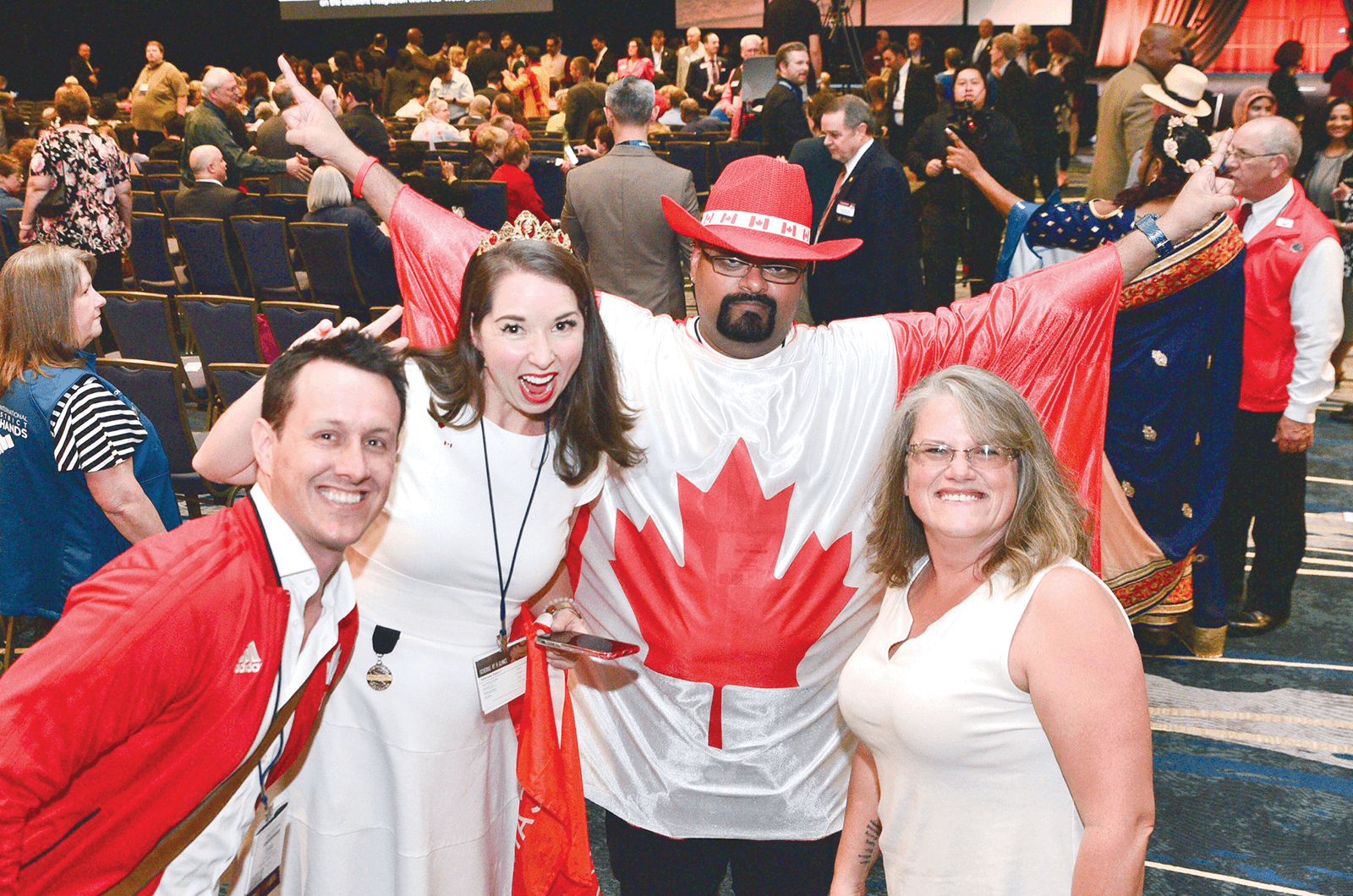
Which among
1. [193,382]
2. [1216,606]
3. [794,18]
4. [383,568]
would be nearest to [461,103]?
[794,18]

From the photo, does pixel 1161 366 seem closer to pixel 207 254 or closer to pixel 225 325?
pixel 225 325

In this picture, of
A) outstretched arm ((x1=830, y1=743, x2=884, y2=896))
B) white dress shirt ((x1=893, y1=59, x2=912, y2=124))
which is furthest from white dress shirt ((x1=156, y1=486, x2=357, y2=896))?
white dress shirt ((x1=893, y1=59, x2=912, y2=124))

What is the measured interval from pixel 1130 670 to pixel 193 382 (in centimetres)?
485

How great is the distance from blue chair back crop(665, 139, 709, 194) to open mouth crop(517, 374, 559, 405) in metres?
7.13

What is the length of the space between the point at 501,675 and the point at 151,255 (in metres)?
5.59

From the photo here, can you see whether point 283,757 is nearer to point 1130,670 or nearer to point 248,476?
point 248,476

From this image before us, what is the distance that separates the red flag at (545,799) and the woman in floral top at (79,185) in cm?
532

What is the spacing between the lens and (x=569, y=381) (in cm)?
180

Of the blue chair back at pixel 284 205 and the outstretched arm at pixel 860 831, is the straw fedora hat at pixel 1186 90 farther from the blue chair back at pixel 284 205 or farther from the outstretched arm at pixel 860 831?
the blue chair back at pixel 284 205

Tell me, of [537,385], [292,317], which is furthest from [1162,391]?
[292,317]

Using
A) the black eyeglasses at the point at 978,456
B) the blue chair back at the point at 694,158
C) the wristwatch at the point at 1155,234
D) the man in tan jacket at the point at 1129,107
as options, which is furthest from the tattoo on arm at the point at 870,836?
the blue chair back at the point at 694,158

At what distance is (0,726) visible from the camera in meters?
1.04

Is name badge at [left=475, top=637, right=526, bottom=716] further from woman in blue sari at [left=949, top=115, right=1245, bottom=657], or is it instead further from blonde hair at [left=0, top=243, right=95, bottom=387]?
woman in blue sari at [left=949, top=115, right=1245, bottom=657]

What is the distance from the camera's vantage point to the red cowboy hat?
1867mm
